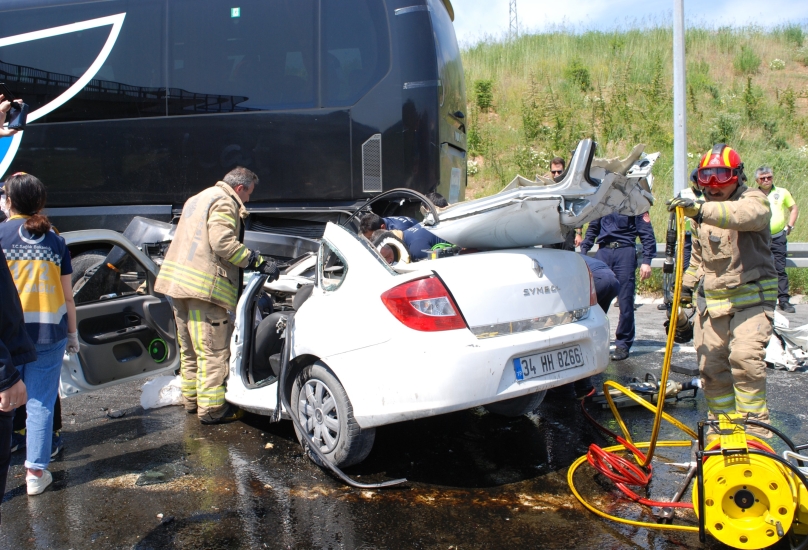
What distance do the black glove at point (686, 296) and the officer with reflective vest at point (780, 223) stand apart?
5.10m

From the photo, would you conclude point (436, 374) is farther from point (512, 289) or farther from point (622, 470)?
point (622, 470)

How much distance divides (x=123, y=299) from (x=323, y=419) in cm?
218

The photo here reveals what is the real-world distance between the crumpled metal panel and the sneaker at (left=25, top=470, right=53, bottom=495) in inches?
98.3

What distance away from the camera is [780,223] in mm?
9023

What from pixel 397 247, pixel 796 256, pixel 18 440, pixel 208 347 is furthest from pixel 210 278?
pixel 796 256

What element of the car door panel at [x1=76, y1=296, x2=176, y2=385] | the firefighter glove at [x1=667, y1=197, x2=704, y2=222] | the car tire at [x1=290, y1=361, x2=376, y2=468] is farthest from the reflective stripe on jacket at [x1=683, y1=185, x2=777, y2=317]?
the car door panel at [x1=76, y1=296, x2=176, y2=385]

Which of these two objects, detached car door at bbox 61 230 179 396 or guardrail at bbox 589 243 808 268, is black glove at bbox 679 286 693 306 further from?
guardrail at bbox 589 243 808 268

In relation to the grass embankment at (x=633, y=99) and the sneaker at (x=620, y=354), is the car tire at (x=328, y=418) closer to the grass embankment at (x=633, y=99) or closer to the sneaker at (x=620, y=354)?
the sneaker at (x=620, y=354)

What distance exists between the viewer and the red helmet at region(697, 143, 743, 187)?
3.62 metres

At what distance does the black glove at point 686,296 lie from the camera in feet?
13.0

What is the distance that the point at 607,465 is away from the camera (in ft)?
11.7

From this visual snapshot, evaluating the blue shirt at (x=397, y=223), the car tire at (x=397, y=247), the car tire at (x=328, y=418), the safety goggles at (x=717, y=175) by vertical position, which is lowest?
the car tire at (x=328, y=418)

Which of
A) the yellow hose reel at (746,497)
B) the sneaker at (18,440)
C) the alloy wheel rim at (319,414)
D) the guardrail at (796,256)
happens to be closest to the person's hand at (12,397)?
the alloy wheel rim at (319,414)

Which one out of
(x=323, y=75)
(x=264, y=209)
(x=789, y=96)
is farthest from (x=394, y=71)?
(x=789, y=96)
